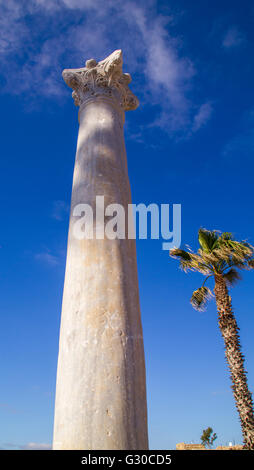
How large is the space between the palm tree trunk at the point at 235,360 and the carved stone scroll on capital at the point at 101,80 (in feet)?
30.9

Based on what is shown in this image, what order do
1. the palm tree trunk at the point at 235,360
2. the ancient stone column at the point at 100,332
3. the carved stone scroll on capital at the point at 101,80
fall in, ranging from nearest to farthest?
the ancient stone column at the point at 100,332
the carved stone scroll on capital at the point at 101,80
the palm tree trunk at the point at 235,360

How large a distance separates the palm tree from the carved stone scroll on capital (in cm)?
944

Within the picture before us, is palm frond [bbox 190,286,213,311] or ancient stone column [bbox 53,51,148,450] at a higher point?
palm frond [bbox 190,286,213,311]

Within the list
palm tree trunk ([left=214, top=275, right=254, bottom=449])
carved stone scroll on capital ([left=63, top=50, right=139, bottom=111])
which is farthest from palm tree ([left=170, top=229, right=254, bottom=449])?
carved stone scroll on capital ([left=63, top=50, right=139, bottom=111])

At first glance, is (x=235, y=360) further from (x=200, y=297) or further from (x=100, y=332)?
(x=100, y=332)

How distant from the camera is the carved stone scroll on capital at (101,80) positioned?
6.45 meters

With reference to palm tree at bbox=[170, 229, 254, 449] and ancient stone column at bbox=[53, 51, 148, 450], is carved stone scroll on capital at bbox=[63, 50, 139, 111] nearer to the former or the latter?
ancient stone column at bbox=[53, 51, 148, 450]

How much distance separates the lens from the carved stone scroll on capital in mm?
6446

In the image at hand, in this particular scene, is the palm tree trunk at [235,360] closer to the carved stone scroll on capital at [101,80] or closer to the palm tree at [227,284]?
the palm tree at [227,284]

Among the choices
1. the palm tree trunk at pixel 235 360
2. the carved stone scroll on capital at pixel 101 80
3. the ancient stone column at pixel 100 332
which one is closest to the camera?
the ancient stone column at pixel 100 332

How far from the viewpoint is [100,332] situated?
12.5ft

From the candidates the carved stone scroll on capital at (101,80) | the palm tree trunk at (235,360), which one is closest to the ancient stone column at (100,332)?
the carved stone scroll on capital at (101,80)

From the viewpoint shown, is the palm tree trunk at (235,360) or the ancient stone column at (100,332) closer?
the ancient stone column at (100,332)
